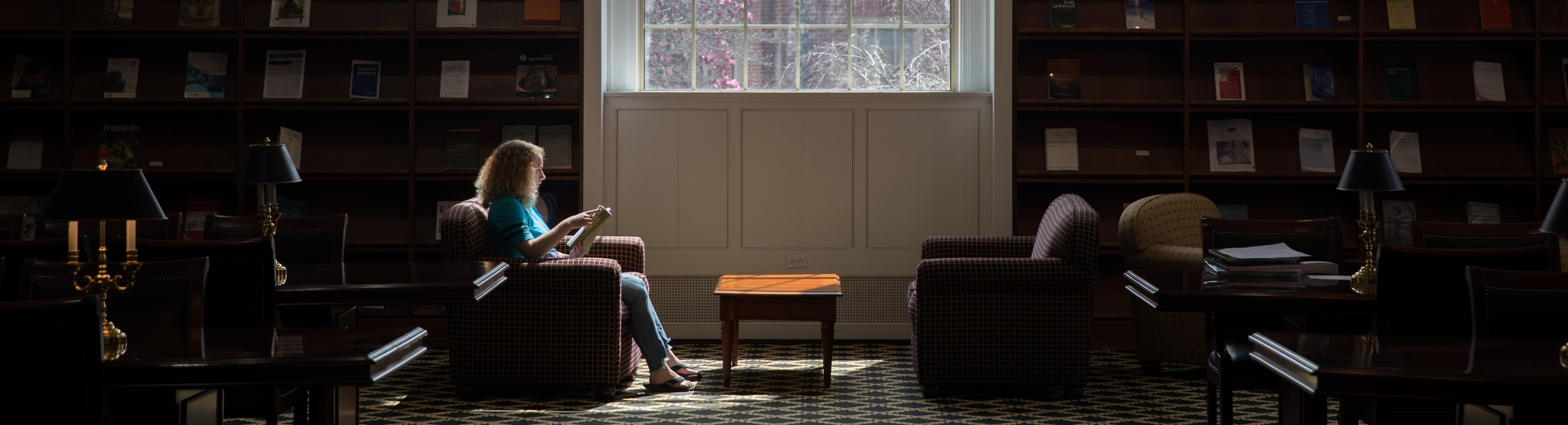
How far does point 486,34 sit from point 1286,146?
413 centimetres

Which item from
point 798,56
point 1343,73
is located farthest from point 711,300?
point 1343,73

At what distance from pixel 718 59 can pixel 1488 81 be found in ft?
13.0

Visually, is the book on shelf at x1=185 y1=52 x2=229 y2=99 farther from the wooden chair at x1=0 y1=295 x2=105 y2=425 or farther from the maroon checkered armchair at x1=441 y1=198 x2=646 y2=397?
the wooden chair at x1=0 y1=295 x2=105 y2=425

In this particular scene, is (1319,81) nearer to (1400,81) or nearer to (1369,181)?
(1400,81)

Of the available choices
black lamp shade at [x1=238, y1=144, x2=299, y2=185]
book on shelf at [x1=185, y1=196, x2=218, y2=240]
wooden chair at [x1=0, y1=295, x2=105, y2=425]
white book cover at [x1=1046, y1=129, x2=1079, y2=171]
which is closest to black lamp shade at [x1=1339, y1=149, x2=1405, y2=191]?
white book cover at [x1=1046, y1=129, x2=1079, y2=171]

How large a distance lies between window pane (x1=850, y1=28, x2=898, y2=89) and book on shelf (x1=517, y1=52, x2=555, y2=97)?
156 centimetres

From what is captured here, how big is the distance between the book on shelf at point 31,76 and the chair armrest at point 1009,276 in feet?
15.2

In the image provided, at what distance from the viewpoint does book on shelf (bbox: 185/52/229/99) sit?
16.6 feet

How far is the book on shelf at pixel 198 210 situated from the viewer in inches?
204

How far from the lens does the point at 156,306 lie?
2000mm

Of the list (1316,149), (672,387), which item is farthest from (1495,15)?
(672,387)

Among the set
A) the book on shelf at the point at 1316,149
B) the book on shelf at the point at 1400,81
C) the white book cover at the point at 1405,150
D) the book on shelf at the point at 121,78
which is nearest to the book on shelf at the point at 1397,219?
the white book cover at the point at 1405,150

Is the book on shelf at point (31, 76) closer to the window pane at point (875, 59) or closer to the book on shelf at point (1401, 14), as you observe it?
the window pane at point (875, 59)

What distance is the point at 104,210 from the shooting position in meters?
1.79
